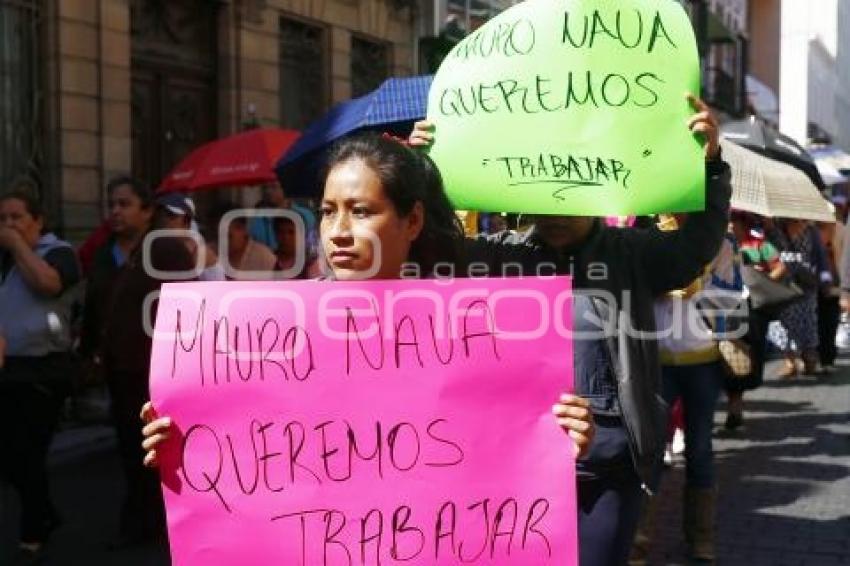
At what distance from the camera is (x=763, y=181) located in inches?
289

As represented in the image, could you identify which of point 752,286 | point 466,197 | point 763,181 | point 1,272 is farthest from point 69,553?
point 752,286

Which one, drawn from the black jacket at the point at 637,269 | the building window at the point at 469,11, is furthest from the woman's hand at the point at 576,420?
the building window at the point at 469,11

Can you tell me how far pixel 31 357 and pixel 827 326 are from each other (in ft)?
31.4

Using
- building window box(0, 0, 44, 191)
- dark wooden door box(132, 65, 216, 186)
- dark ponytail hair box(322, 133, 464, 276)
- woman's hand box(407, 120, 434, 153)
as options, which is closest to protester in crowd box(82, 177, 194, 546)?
woman's hand box(407, 120, 434, 153)

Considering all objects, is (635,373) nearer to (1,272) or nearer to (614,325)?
(614,325)

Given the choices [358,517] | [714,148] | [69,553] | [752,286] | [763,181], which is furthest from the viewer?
[752,286]

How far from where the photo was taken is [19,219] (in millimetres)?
5492

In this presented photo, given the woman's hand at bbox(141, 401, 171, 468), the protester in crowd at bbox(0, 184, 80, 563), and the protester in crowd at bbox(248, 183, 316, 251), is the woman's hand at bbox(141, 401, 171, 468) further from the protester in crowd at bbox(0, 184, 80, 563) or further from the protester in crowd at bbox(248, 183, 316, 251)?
the protester in crowd at bbox(248, 183, 316, 251)

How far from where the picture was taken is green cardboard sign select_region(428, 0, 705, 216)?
9.72ft

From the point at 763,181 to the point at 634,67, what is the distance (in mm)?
4550

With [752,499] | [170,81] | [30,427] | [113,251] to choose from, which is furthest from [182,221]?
[170,81]

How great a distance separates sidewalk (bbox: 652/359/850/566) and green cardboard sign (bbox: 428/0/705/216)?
2.84 m

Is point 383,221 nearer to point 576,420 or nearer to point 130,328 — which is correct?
point 576,420

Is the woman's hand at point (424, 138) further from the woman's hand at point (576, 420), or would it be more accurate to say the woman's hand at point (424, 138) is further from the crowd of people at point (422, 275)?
the woman's hand at point (576, 420)
